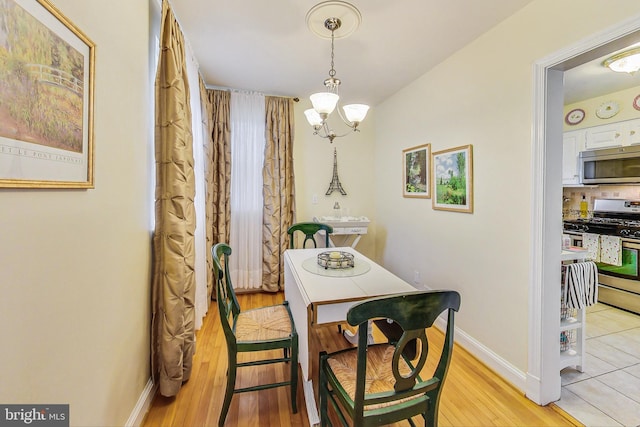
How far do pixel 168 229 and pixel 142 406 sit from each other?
41.2 inches

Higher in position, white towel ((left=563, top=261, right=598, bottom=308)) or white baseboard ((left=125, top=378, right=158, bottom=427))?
white towel ((left=563, top=261, right=598, bottom=308))

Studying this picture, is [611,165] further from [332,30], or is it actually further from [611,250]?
[332,30]

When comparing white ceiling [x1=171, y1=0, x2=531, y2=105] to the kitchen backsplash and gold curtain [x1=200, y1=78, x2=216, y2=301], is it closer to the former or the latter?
gold curtain [x1=200, y1=78, x2=216, y2=301]

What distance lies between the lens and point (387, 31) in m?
2.19

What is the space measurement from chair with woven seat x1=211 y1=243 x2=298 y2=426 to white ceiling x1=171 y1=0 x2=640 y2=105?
1.70 meters

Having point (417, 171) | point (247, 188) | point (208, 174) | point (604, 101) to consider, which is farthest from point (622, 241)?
point (208, 174)

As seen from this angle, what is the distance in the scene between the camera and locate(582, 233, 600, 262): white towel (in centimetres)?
338

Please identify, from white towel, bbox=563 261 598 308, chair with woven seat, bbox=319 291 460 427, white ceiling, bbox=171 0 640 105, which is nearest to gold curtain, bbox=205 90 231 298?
white ceiling, bbox=171 0 640 105

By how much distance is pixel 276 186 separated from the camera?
370 centimetres

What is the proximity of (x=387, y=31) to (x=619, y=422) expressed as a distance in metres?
3.01

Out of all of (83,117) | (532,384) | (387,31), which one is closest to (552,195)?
(532,384)

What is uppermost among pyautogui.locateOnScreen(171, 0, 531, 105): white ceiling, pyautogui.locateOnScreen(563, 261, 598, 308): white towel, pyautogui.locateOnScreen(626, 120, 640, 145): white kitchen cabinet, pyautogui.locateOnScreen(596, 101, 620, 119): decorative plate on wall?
pyautogui.locateOnScreen(171, 0, 531, 105): white ceiling

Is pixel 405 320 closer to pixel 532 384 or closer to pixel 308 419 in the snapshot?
pixel 308 419

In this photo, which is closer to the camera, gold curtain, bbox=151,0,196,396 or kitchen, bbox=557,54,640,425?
gold curtain, bbox=151,0,196,396
